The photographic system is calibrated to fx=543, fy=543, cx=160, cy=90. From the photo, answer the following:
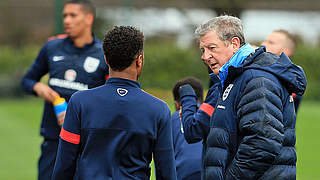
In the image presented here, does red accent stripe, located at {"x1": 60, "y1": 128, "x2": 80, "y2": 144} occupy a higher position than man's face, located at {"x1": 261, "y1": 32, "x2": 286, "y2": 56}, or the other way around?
man's face, located at {"x1": 261, "y1": 32, "x2": 286, "y2": 56}

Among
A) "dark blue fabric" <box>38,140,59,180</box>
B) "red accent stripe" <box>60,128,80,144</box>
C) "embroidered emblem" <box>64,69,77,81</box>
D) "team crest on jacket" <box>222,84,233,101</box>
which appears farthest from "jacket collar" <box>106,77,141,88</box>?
Result: "dark blue fabric" <box>38,140,59,180</box>

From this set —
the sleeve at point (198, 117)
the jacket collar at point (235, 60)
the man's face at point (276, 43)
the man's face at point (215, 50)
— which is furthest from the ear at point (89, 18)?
the jacket collar at point (235, 60)

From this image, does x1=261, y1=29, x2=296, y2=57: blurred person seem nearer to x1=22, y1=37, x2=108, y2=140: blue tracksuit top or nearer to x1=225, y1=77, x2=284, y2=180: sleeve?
x1=22, y1=37, x2=108, y2=140: blue tracksuit top

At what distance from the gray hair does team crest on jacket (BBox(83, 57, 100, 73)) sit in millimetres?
1854

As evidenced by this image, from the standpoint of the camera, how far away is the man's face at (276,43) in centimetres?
537

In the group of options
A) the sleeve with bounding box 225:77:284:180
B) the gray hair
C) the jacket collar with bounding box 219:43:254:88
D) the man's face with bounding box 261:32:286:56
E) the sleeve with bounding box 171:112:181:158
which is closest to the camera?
the sleeve with bounding box 225:77:284:180

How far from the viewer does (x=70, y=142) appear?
3273 millimetres

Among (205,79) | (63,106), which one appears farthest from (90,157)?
(205,79)

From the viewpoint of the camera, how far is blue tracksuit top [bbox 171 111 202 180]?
4602mm

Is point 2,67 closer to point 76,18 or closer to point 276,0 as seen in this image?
point 276,0

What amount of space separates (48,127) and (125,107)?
7.47 feet

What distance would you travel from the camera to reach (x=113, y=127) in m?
3.24

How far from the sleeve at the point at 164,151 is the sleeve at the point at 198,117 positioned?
0.64m

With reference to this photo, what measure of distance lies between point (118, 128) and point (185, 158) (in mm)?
1512
